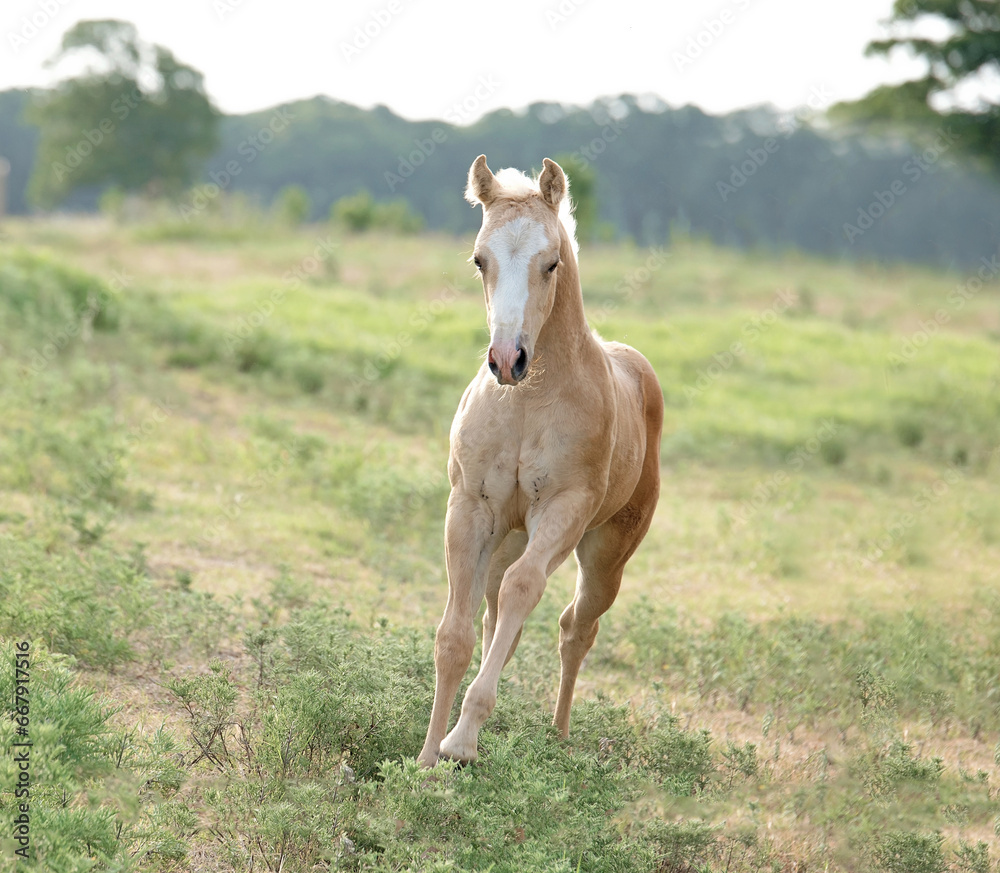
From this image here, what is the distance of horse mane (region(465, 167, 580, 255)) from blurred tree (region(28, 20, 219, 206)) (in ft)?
142

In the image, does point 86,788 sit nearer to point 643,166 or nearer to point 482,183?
point 482,183

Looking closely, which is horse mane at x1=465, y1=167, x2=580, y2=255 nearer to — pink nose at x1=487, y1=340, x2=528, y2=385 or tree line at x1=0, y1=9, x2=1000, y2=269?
pink nose at x1=487, y1=340, x2=528, y2=385

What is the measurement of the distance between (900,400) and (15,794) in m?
14.5

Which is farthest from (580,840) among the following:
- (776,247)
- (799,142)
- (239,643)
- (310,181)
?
(310,181)

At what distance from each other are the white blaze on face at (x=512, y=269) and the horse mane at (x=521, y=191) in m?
0.24

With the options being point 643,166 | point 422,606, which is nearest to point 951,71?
point 422,606

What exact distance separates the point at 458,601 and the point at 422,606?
9.87 feet

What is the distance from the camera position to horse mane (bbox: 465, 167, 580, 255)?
399 centimetres

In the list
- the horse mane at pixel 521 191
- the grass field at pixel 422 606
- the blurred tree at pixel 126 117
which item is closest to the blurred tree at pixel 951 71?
the grass field at pixel 422 606

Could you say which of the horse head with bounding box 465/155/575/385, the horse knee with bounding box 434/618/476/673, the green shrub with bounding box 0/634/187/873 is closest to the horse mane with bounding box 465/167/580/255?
the horse head with bounding box 465/155/575/385

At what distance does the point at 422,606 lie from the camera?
264 inches

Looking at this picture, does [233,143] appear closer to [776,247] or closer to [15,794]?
[776,247]

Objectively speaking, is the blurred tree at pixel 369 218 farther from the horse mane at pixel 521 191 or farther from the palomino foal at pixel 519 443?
the palomino foal at pixel 519 443

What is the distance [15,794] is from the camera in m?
2.97
